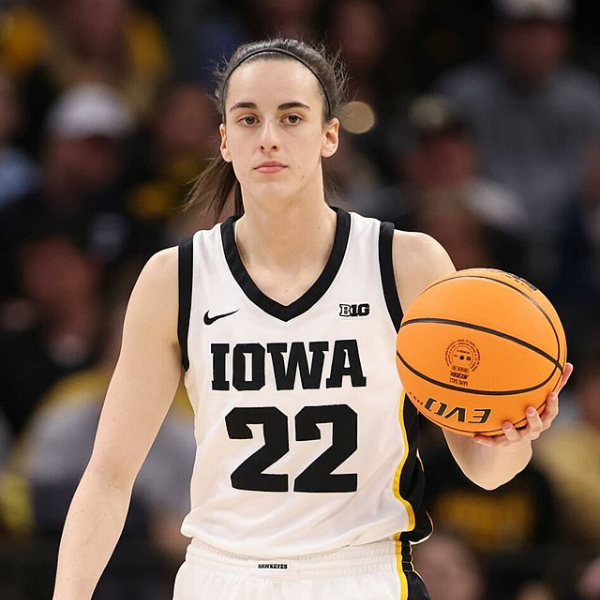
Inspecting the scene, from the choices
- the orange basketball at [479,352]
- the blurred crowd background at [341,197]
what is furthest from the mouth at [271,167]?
the blurred crowd background at [341,197]

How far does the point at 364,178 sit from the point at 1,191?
2.51m

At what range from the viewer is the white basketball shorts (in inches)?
154

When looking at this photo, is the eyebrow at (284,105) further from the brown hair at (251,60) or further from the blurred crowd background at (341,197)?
the blurred crowd background at (341,197)

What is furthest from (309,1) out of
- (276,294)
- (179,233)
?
(276,294)

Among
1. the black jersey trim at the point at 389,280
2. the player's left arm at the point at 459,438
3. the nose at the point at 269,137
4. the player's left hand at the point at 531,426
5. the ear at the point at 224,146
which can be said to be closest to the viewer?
the player's left hand at the point at 531,426

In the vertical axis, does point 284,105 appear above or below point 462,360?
above

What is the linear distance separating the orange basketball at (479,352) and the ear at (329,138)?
2.15 ft

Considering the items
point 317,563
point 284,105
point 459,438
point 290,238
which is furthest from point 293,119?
point 317,563

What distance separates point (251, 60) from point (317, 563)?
5.00ft

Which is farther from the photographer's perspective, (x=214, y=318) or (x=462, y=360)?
(x=214, y=318)

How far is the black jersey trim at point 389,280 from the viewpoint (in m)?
4.06

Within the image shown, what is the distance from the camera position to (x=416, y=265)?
407cm

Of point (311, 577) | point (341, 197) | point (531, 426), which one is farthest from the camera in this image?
point (341, 197)

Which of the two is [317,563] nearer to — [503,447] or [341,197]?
[503,447]
